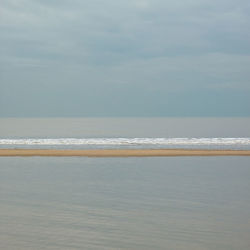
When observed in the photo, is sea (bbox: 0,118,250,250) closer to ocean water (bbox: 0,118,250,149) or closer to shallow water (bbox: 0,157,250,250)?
shallow water (bbox: 0,157,250,250)

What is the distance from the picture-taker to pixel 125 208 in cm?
1053

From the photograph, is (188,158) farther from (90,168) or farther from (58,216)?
(58,216)

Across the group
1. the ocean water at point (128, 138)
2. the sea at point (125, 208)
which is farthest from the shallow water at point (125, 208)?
the ocean water at point (128, 138)

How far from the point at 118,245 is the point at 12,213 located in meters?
3.52

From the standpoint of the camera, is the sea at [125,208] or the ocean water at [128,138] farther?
the ocean water at [128,138]

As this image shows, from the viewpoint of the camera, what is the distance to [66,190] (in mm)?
13258

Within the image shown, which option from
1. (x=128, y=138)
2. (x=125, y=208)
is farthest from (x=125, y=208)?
(x=128, y=138)

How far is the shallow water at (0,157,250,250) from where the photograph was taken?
25.9 feet

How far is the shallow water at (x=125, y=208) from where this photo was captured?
790cm

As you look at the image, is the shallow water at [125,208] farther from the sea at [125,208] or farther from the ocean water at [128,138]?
the ocean water at [128,138]

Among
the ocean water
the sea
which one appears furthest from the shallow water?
the ocean water

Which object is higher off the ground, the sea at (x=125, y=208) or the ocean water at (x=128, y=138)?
the ocean water at (x=128, y=138)

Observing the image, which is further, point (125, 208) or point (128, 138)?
point (128, 138)

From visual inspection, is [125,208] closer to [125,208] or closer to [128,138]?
[125,208]
